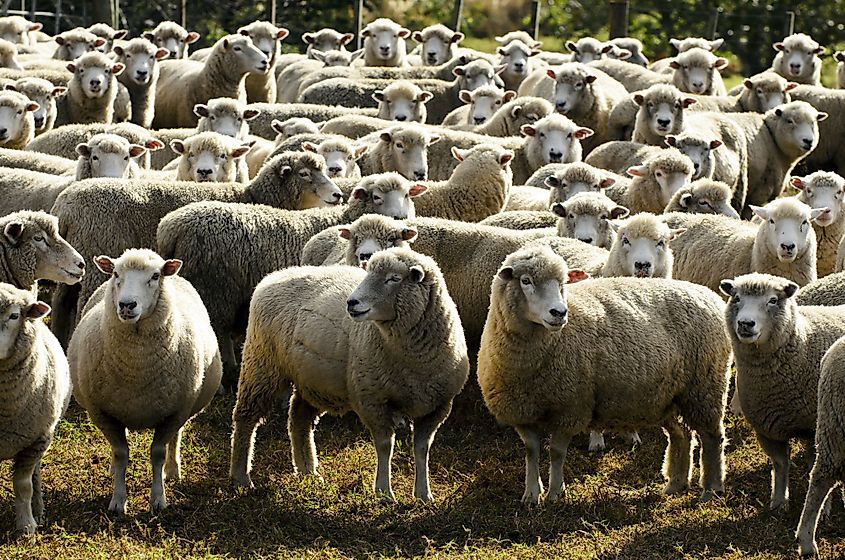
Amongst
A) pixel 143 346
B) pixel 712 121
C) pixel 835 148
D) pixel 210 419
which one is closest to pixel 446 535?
pixel 143 346

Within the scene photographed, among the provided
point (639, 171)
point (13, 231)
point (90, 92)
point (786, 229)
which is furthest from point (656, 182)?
point (90, 92)

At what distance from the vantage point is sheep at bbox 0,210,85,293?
7934mm

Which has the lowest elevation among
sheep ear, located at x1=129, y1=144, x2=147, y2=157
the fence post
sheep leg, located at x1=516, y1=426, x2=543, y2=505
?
sheep leg, located at x1=516, y1=426, x2=543, y2=505

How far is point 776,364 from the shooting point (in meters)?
6.86

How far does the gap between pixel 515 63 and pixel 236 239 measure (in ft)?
28.0

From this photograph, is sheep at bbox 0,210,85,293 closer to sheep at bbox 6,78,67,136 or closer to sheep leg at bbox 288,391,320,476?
sheep leg at bbox 288,391,320,476

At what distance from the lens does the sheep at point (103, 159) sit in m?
10.1

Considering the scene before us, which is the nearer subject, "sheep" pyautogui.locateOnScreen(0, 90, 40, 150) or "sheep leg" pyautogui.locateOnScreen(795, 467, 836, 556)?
"sheep leg" pyautogui.locateOnScreen(795, 467, 836, 556)

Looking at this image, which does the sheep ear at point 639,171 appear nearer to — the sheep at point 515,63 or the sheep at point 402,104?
the sheep at point 402,104

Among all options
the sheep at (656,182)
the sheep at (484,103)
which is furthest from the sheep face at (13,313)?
the sheep at (484,103)

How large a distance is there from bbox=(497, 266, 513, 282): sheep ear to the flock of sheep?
0.03 m

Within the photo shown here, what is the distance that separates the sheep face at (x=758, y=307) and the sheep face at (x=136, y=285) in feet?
8.79

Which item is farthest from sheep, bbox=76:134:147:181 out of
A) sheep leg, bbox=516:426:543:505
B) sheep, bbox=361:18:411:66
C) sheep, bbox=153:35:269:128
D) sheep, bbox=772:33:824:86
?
sheep, bbox=772:33:824:86

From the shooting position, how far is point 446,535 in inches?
258
